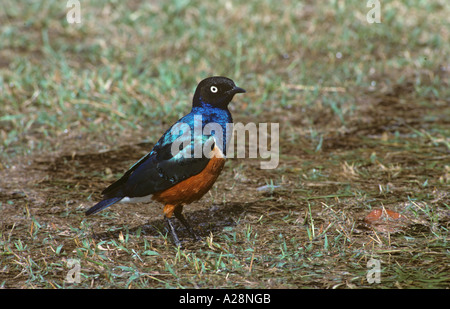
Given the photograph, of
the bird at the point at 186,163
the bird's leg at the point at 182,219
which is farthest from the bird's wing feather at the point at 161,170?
the bird's leg at the point at 182,219

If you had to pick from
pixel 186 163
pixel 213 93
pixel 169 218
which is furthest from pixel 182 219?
pixel 213 93

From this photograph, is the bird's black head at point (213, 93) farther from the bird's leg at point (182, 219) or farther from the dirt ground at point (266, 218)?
the dirt ground at point (266, 218)

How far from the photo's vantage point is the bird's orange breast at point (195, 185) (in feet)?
14.9

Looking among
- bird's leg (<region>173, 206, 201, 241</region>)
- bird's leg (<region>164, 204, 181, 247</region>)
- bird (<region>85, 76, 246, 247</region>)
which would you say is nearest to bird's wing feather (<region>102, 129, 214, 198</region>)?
bird (<region>85, 76, 246, 247</region>)

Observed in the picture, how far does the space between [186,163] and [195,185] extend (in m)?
0.16

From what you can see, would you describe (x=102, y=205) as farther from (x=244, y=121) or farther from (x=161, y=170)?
(x=244, y=121)

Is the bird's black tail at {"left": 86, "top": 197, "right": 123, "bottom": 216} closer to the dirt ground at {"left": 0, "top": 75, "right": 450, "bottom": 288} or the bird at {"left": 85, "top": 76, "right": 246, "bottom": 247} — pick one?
the bird at {"left": 85, "top": 76, "right": 246, "bottom": 247}

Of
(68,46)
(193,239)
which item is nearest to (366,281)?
(193,239)

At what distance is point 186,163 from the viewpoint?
4551mm

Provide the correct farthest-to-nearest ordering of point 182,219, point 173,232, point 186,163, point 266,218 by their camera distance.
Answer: point 266,218
point 182,219
point 173,232
point 186,163

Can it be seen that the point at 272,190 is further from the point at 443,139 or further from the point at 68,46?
the point at 68,46

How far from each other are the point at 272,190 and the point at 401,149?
1.52 m

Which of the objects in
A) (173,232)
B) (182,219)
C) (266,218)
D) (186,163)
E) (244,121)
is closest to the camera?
(186,163)

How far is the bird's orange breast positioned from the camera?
4531mm
